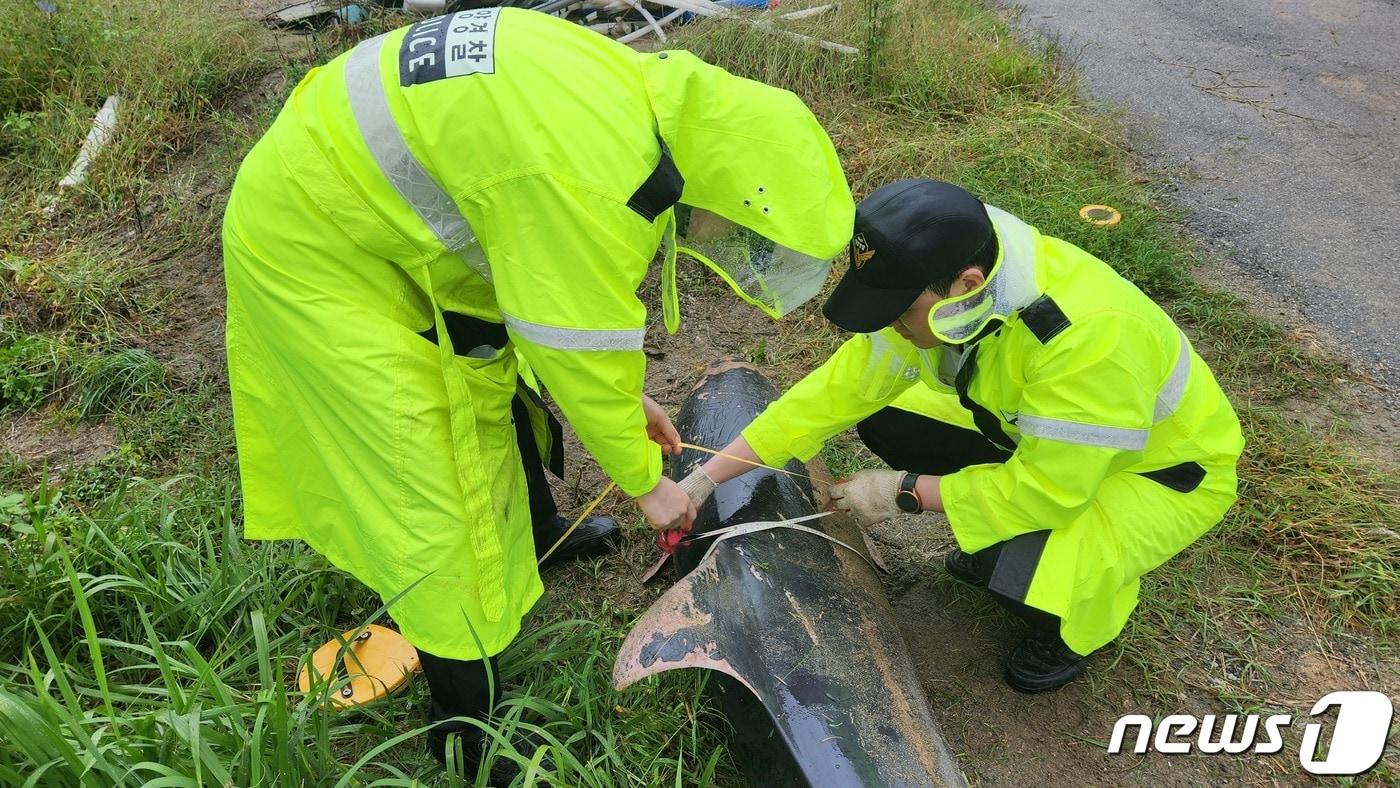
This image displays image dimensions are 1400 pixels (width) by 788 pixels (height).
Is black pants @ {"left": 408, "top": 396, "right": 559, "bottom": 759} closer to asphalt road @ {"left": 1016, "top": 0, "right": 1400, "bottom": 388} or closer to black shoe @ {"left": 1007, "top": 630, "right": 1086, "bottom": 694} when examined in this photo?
black shoe @ {"left": 1007, "top": 630, "right": 1086, "bottom": 694}

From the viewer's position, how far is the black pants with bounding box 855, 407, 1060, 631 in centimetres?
263

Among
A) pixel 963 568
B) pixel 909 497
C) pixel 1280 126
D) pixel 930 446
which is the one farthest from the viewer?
pixel 1280 126

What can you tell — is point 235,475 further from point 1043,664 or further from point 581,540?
point 1043,664

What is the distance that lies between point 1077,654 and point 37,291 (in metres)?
4.94

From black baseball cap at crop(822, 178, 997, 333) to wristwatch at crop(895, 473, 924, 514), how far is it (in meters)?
0.56

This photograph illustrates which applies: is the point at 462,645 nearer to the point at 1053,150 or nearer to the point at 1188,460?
the point at 1188,460

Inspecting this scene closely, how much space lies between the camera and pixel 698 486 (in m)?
2.51

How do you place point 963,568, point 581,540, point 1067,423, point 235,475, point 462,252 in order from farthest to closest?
point 235,475 < point 581,540 < point 963,568 < point 1067,423 < point 462,252

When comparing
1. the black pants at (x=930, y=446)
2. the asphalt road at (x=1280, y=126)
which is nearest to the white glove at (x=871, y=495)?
the black pants at (x=930, y=446)

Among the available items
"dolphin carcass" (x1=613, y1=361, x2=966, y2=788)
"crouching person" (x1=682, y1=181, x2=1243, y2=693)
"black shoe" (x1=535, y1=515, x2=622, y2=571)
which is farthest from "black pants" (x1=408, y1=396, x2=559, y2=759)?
"crouching person" (x1=682, y1=181, x2=1243, y2=693)

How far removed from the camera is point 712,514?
8.44 feet

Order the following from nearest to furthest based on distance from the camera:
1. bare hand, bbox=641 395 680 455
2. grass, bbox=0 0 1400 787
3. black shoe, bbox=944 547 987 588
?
1. grass, bbox=0 0 1400 787
2. bare hand, bbox=641 395 680 455
3. black shoe, bbox=944 547 987 588

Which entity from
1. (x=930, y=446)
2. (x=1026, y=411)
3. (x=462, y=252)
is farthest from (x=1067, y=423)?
(x=462, y=252)

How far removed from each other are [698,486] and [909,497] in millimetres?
606
